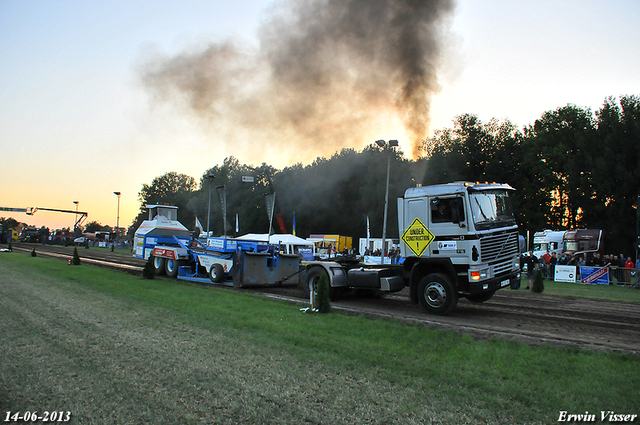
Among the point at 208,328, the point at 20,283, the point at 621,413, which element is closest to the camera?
the point at 621,413

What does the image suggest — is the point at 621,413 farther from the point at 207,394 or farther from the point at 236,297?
the point at 236,297

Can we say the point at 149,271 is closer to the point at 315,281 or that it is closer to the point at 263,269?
the point at 263,269

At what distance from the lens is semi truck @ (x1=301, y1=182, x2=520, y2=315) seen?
9.29 metres

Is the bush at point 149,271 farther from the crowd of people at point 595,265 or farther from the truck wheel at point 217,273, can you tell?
the crowd of people at point 595,265

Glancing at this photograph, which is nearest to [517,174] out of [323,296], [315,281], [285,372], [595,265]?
[595,265]

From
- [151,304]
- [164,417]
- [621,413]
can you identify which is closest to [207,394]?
[164,417]

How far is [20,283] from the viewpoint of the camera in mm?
13594

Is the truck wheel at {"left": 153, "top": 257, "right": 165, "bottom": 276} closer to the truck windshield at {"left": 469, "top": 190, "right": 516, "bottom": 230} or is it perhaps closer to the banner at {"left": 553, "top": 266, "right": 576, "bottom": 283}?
the truck windshield at {"left": 469, "top": 190, "right": 516, "bottom": 230}

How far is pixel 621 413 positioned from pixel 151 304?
9526 millimetres

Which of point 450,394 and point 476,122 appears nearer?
point 450,394

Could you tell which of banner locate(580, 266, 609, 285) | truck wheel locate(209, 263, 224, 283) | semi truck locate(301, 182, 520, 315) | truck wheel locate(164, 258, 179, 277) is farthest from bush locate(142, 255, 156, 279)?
banner locate(580, 266, 609, 285)

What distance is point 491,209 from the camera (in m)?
9.65

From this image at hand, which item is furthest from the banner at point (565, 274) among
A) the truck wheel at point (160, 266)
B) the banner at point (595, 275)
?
the truck wheel at point (160, 266)

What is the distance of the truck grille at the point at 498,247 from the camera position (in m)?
9.27
